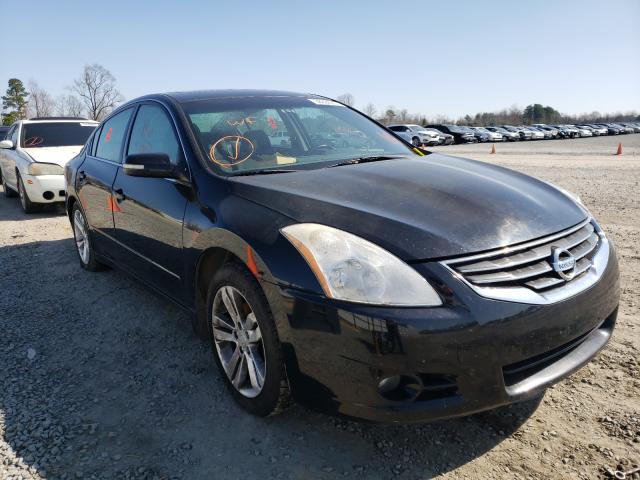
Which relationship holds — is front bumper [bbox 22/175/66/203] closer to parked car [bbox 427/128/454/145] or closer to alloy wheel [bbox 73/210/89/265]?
alloy wheel [bbox 73/210/89/265]

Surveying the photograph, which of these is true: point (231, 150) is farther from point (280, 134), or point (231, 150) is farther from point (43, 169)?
point (43, 169)

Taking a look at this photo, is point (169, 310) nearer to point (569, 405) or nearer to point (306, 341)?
point (306, 341)

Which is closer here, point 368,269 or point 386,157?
point 368,269

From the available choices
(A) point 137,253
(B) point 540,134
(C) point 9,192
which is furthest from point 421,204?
(B) point 540,134

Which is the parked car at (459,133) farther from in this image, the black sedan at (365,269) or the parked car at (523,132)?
the black sedan at (365,269)

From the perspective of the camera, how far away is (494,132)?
142 feet

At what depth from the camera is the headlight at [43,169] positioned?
8.14 m

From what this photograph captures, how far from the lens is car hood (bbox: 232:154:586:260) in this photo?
211 cm

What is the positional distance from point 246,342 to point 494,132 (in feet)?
146

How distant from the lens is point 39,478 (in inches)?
86.7

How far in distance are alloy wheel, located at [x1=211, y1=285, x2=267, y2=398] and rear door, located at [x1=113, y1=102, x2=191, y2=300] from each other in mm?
488

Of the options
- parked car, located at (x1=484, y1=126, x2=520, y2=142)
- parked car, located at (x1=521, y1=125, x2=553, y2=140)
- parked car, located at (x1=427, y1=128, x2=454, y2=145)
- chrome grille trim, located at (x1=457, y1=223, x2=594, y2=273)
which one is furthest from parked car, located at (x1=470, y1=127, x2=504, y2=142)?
chrome grille trim, located at (x1=457, y1=223, x2=594, y2=273)

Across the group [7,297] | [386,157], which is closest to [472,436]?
[386,157]

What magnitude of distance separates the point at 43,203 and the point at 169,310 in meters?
5.57
